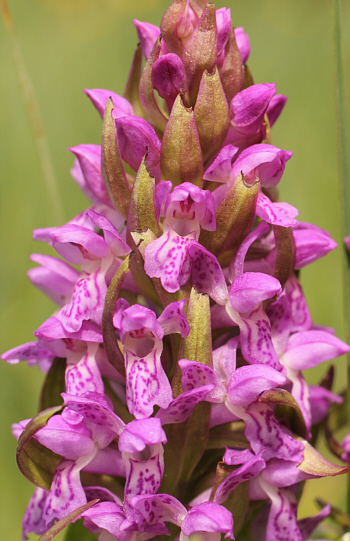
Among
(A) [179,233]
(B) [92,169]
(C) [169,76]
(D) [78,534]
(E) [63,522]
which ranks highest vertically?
(C) [169,76]

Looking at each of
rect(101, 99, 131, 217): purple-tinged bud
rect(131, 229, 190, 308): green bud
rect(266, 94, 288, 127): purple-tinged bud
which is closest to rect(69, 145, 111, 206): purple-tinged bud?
rect(101, 99, 131, 217): purple-tinged bud

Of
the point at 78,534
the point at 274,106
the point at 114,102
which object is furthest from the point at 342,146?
the point at 78,534

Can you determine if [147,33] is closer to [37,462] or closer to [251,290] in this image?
[251,290]

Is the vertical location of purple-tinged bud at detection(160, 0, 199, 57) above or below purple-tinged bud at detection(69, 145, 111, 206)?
above

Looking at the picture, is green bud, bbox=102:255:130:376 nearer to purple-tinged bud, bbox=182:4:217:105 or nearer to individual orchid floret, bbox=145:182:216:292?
individual orchid floret, bbox=145:182:216:292

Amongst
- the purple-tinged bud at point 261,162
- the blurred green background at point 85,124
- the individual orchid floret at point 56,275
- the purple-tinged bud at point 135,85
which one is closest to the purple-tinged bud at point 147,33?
the purple-tinged bud at point 135,85

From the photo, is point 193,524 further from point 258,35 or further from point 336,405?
point 258,35

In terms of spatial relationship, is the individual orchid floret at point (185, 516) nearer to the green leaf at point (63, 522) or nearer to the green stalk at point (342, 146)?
the green leaf at point (63, 522)
